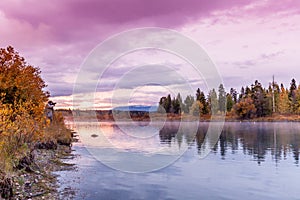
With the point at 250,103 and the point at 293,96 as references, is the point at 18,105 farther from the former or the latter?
the point at 293,96

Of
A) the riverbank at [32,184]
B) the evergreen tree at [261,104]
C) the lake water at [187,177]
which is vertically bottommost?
the lake water at [187,177]

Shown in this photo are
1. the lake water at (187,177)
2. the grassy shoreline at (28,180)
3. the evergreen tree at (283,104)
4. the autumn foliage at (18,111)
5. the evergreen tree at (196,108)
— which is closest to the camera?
the grassy shoreline at (28,180)

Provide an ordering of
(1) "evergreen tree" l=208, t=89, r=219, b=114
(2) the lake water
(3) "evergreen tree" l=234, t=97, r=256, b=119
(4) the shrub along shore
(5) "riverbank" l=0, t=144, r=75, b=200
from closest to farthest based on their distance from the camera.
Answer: (5) "riverbank" l=0, t=144, r=75, b=200, (4) the shrub along shore, (2) the lake water, (1) "evergreen tree" l=208, t=89, r=219, b=114, (3) "evergreen tree" l=234, t=97, r=256, b=119

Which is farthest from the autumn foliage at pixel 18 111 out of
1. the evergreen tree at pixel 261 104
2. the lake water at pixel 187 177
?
the evergreen tree at pixel 261 104

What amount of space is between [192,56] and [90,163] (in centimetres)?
1443

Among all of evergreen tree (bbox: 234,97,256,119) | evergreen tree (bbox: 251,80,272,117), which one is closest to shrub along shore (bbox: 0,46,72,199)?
evergreen tree (bbox: 234,97,256,119)

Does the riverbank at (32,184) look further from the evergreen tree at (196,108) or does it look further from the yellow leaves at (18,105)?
the evergreen tree at (196,108)

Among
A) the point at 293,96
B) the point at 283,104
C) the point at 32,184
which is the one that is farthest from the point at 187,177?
the point at 293,96

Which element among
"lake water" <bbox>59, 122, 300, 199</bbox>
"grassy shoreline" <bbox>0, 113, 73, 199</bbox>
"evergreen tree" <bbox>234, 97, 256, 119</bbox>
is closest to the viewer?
"grassy shoreline" <bbox>0, 113, 73, 199</bbox>

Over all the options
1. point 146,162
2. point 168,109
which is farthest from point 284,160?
point 168,109

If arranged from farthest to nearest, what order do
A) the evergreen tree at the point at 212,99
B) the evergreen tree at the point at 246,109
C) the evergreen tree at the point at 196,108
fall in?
1. the evergreen tree at the point at 246,109
2. the evergreen tree at the point at 212,99
3. the evergreen tree at the point at 196,108

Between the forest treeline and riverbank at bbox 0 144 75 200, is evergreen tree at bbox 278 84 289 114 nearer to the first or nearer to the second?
the forest treeline

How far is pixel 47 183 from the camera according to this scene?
19.6 meters

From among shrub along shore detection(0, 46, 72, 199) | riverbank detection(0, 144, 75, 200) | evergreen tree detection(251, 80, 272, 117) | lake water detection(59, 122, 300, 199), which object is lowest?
lake water detection(59, 122, 300, 199)
